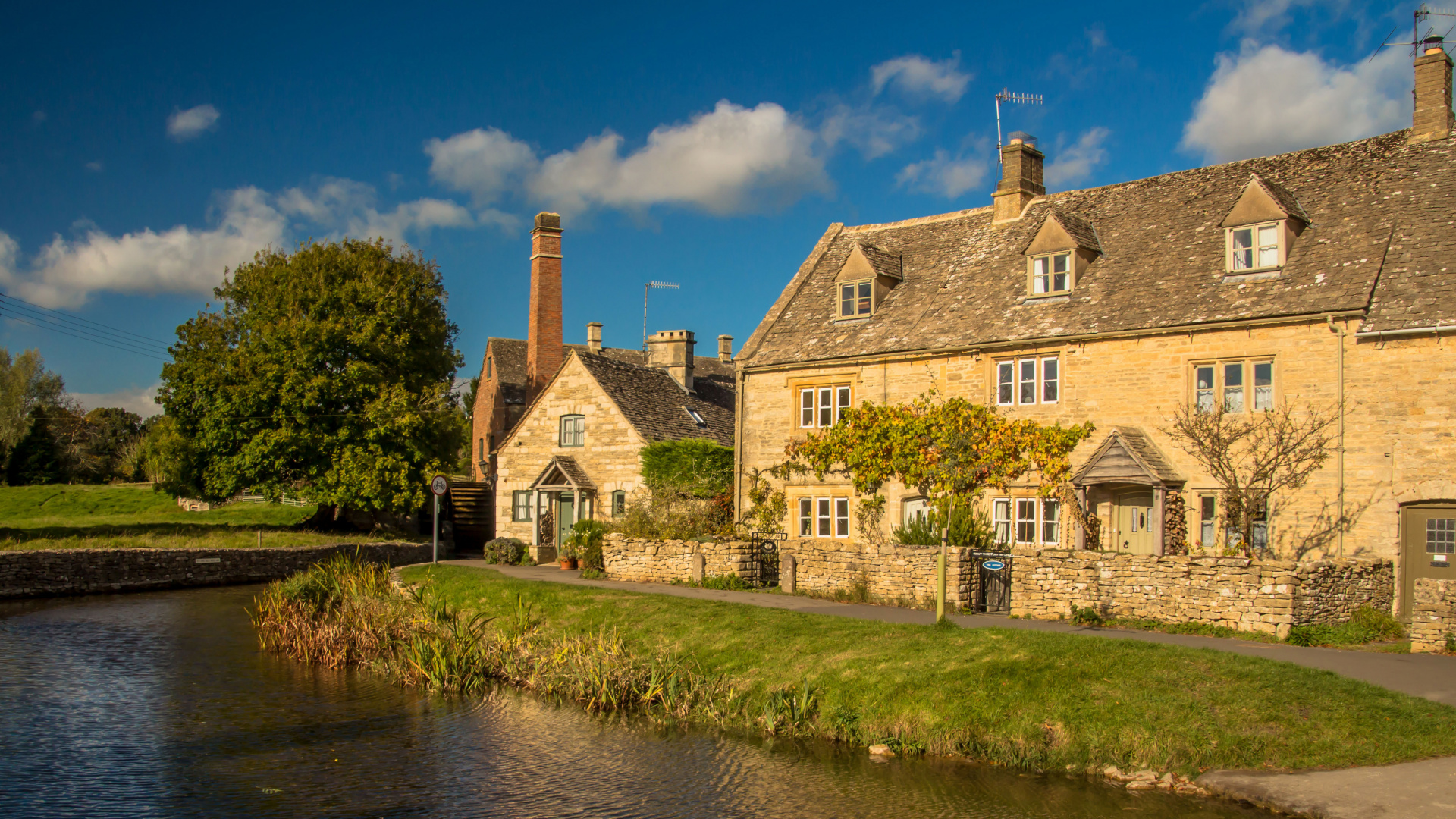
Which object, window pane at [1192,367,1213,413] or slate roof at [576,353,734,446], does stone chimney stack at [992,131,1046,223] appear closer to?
window pane at [1192,367,1213,413]

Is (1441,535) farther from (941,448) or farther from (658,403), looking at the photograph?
(658,403)

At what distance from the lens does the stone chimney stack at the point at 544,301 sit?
43.3m

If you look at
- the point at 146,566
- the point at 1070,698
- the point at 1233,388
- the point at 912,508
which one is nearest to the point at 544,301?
the point at 146,566

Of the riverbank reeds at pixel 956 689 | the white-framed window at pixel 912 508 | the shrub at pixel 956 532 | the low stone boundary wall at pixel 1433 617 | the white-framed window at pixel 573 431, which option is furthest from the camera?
the white-framed window at pixel 573 431

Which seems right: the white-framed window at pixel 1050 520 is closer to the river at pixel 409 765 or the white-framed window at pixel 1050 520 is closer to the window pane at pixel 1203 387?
the window pane at pixel 1203 387

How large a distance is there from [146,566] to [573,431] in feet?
46.5

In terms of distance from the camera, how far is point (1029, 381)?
25.0 meters

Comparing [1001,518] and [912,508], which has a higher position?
[912,508]

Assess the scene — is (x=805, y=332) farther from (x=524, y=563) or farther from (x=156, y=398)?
(x=156, y=398)

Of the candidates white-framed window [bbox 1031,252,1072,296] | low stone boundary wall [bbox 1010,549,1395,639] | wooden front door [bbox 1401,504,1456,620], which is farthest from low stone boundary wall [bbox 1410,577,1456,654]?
white-framed window [bbox 1031,252,1072,296]

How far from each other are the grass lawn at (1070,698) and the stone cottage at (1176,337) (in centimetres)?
794

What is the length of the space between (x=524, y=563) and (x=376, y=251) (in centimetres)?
1584

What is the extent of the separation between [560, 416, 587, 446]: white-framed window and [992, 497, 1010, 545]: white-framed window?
1571 cm

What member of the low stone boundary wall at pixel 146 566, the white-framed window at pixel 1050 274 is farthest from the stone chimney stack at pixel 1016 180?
the low stone boundary wall at pixel 146 566
